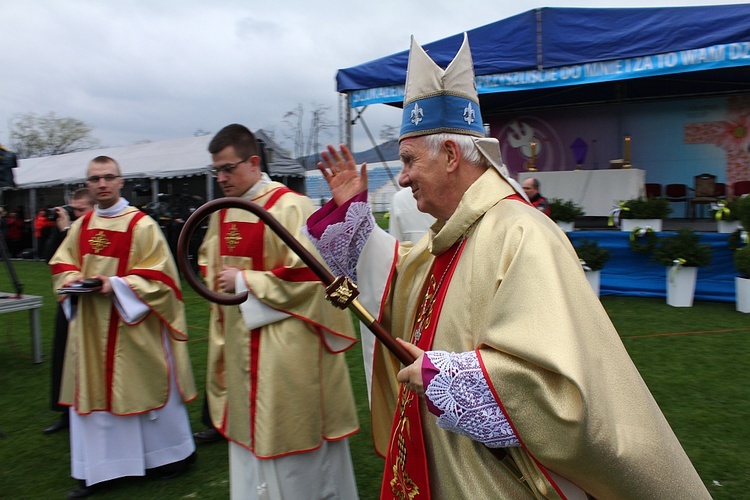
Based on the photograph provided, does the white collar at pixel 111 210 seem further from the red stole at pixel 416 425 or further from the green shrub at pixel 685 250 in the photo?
the green shrub at pixel 685 250

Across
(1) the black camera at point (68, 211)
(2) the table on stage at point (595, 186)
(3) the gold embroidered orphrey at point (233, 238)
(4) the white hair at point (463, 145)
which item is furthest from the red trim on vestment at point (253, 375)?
(2) the table on stage at point (595, 186)

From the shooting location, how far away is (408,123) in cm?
184

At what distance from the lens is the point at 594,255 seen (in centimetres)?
854

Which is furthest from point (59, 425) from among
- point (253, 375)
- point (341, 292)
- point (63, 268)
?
point (341, 292)

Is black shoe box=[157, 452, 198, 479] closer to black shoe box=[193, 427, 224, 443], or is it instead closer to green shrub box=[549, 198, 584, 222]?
black shoe box=[193, 427, 224, 443]

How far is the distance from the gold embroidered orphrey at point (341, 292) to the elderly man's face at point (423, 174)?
0.33m

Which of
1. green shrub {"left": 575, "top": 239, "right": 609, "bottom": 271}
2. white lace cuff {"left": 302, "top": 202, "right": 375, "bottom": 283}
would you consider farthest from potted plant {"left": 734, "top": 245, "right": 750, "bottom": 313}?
white lace cuff {"left": 302, "top": 202, "right": 375, "bottom": 283}

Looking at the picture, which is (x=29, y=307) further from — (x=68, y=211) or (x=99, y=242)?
(x=68, y=211)

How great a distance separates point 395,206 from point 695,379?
3.11 m

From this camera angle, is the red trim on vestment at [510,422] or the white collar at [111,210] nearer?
the red trim on vestment at [510,422]

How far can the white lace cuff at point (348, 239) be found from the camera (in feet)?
6.92

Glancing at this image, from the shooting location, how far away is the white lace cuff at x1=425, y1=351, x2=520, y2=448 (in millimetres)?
1346

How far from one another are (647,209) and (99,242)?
7786 mm

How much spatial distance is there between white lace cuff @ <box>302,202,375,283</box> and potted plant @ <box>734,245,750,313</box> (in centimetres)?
704
